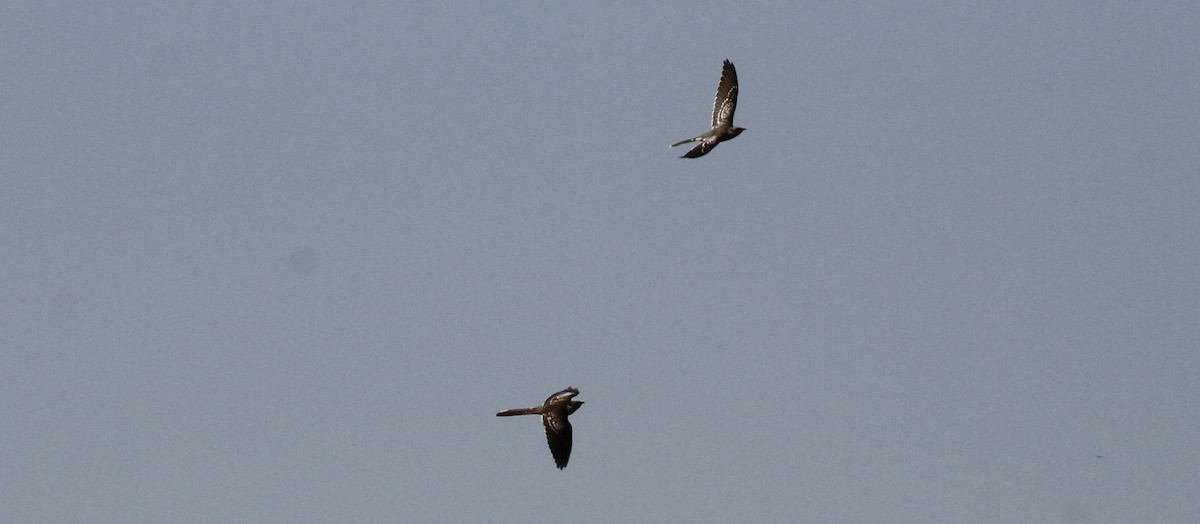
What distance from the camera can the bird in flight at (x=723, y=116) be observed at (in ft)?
286

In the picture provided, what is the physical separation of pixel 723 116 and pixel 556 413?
52.9 feet

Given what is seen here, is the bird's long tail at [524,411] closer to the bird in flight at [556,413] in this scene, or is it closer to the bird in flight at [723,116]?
the bird in flight at [556,413]

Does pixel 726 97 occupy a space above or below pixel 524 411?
above

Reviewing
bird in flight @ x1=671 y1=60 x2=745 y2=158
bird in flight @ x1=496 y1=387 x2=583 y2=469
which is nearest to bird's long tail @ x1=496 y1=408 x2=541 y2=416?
bird in flight @ x1=496 y1=387 x2=583 y2=469

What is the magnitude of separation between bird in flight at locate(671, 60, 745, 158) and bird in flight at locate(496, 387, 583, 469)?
37.0 ft

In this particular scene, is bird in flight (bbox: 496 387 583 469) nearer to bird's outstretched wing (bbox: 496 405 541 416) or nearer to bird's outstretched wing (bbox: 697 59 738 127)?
bird's outstretched wing (bbox: 496 405 541 416)

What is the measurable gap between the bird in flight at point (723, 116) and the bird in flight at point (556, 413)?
11263mm

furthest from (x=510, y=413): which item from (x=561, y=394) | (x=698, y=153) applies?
(x=698, y=153)

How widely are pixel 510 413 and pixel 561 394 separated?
2284 mm

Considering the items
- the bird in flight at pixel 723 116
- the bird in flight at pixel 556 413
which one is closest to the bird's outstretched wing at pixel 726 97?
the bird in flight at pixel 723 116

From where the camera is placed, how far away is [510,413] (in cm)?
8412

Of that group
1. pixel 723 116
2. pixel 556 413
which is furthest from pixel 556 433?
pixel 723 116

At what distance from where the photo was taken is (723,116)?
299 ft

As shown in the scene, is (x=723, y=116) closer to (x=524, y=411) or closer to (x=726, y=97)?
(x=726, y=97)
